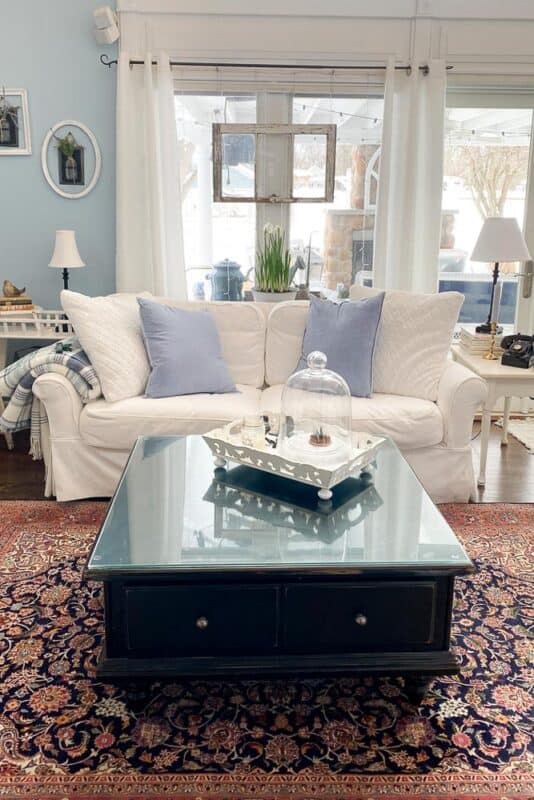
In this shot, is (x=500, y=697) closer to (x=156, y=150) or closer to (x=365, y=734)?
(x=365, y=734)

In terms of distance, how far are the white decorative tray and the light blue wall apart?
7.62 feet

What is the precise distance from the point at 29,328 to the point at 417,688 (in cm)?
311

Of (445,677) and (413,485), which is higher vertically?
(413,485)

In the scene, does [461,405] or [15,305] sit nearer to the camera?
[461,405]

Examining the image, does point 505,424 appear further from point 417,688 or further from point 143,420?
point 417,688

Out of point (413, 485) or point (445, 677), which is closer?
point (445, 677)

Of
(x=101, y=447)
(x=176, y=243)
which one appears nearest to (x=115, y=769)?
(x=101, y=447)

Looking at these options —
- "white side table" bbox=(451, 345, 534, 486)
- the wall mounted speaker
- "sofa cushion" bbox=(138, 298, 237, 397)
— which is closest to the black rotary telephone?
"white side table" bbox=(451, 345, 534, 486)

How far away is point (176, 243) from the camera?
4.19 meters

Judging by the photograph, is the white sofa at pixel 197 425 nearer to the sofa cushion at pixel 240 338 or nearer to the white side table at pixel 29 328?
the sofa cushion at pixel 240 338

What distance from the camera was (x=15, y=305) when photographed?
4000 millimetres

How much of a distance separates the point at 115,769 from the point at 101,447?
1678 mm

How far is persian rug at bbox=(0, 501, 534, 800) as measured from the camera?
5.30ft

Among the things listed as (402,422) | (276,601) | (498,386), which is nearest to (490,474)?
(498,386)
